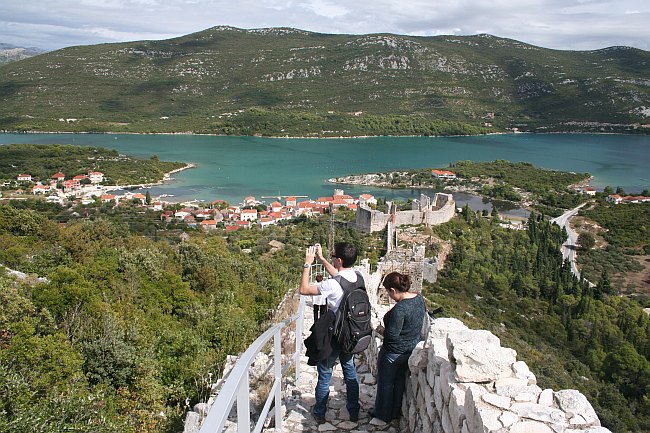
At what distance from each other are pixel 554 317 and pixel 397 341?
56.1 feet

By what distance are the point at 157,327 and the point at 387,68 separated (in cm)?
11988

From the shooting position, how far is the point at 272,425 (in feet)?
9.88

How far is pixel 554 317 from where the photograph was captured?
17750 millimetres

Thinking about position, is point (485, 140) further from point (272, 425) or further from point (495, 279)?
point (272, 425)

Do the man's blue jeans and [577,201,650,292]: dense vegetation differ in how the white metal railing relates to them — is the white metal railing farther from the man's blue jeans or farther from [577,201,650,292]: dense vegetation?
[577,201,650,292]: dense vegetation

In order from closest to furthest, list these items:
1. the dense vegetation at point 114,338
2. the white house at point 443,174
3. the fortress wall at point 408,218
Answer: the dense vegetation at point 114,338, the fortress wall at point 408,218, the white house at point 443,174

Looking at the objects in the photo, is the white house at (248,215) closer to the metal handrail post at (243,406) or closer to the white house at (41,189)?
the white house at (41,189)

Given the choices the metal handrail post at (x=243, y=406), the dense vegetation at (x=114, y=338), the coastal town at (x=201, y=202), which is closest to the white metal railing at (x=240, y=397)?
the metal handrail post at (x=243, y=406)

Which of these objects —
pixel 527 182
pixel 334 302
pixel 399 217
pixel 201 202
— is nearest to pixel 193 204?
pixel 201 202

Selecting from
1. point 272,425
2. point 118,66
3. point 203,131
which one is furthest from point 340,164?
point 118,66

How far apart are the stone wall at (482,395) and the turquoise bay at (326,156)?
1631 inches

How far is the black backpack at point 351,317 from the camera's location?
9.41ft

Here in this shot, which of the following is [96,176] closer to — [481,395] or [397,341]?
[397,341]

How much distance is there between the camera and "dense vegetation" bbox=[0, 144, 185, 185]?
49672 millimetres
